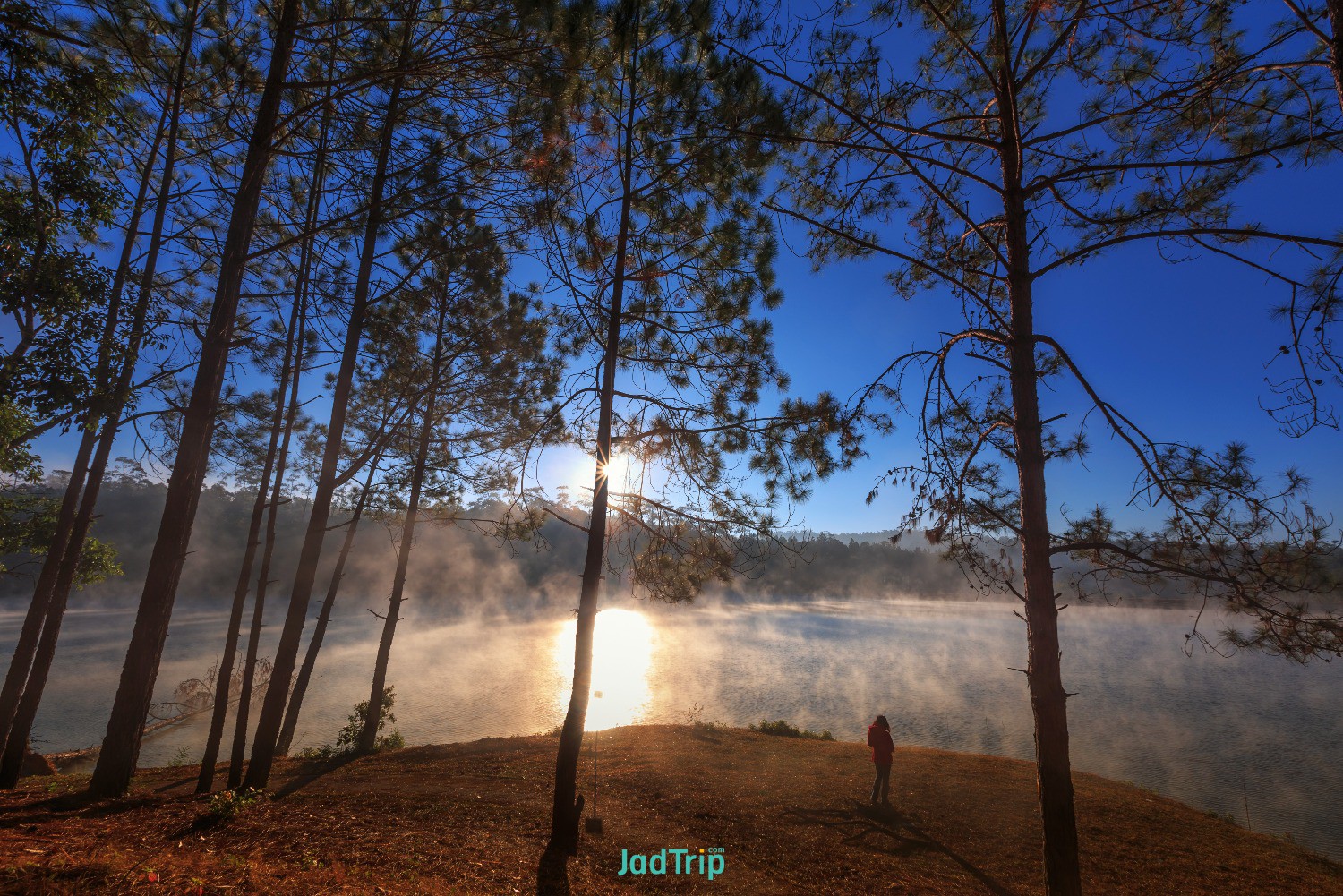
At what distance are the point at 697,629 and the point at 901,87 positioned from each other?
4827 centimetres

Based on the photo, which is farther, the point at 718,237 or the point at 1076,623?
the point at 1076,623

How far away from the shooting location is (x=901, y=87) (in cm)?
528

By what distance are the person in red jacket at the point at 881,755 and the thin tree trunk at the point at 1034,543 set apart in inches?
179

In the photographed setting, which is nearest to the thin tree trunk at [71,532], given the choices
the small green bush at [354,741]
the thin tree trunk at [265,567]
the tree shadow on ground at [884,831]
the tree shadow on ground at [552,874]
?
the thin tree trunk at [265,567]

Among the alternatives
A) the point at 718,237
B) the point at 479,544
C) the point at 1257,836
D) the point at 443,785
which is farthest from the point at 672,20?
the point at 479,544

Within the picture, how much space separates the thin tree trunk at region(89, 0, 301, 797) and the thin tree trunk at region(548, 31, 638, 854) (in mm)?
3915

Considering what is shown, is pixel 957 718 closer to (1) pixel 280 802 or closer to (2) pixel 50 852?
(1) pixel 280 802

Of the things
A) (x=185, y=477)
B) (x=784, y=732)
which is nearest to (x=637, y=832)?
(x=185, y=477)

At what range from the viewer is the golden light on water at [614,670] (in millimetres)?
21725

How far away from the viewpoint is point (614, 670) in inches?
1259

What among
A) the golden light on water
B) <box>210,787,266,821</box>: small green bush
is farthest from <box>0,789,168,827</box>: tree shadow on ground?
the golden light on water

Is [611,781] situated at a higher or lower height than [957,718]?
higher

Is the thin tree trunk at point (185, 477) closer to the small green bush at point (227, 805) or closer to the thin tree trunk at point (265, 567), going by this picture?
the small green bush at point (227, 805)

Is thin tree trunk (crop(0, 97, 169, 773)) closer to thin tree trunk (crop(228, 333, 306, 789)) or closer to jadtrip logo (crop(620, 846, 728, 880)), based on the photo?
thin tree trunk (crop(228, 333, 306, 789))
